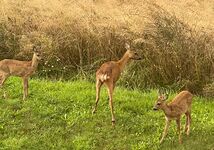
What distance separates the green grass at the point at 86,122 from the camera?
9000mm

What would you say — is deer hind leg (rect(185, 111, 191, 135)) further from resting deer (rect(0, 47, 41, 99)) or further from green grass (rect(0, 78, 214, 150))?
resting deer (rect(0, 47, 41, 99))

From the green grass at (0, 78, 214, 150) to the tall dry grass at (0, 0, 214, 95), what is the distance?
3.50ft

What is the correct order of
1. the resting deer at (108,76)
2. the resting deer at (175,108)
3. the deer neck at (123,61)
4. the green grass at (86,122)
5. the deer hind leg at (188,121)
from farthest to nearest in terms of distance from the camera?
1. the deer neck at (123,61)
2. the resting deer at (108,76)
3. the deer hind leg at (188,121)
4. the green grass at (86,122)
5. the resting deer at (175,108)

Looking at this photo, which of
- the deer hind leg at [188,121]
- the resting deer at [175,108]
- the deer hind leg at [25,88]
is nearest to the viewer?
the resting deer at [175,108]

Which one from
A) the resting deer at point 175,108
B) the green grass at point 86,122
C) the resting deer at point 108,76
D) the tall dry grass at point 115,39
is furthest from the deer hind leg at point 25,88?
the resting deer at point 175,108

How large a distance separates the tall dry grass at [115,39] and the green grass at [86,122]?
1068 millimetres

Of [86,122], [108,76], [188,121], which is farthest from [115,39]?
[188,121]

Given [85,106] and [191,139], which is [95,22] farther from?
[191,139]

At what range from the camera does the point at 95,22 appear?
13711 mm

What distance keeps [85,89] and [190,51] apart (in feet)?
8.23

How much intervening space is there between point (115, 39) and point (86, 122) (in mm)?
3782

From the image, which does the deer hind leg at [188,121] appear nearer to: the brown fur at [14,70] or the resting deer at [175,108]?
the resting deer at [175,108]

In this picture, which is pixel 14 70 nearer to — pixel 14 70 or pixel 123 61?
pixel 14 70

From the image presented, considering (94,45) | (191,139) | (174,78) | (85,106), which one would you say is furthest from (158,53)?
(191,139)
